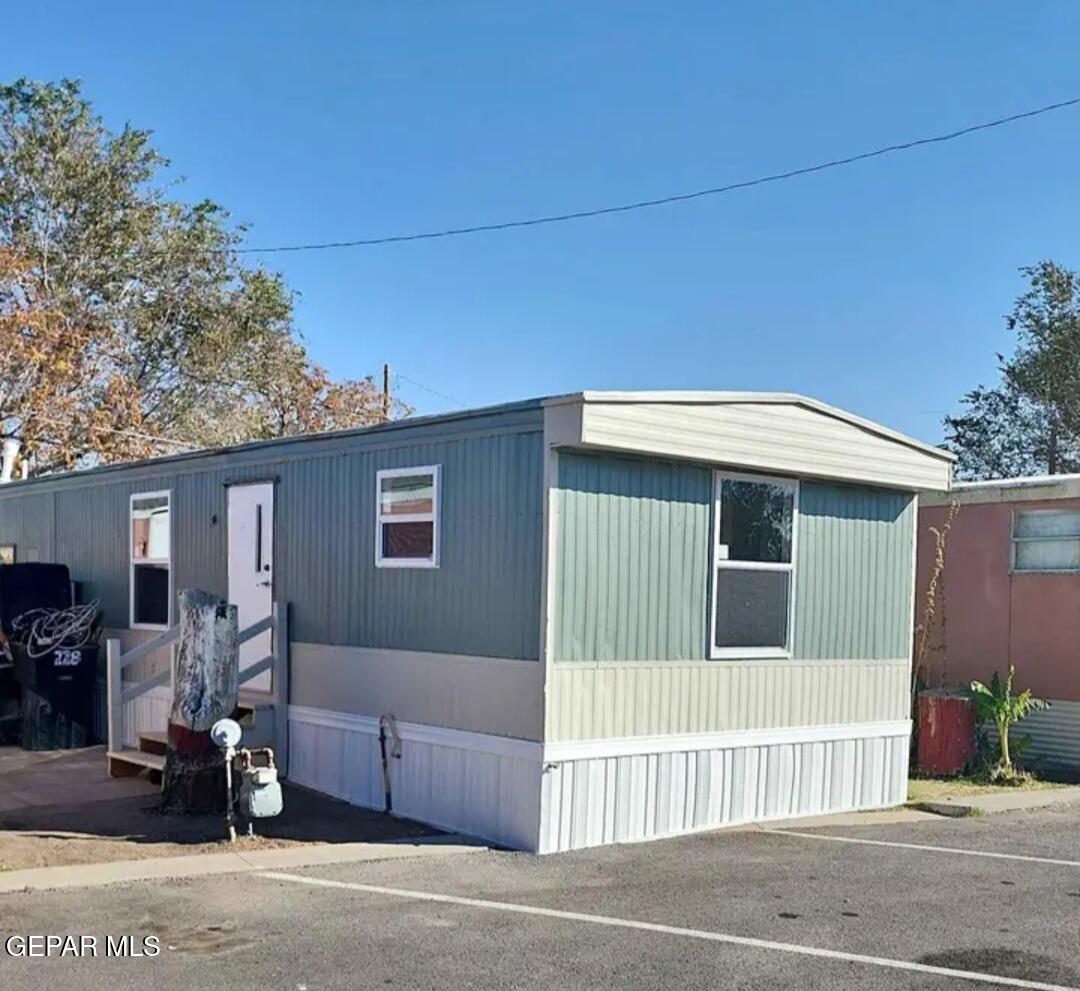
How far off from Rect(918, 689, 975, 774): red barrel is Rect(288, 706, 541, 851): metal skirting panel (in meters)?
5.54

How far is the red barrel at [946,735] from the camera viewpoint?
1166 centimetres

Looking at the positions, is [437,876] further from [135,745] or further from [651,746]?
[135,745]

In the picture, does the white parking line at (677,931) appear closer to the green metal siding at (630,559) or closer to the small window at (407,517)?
the green metal siding at (630,559)

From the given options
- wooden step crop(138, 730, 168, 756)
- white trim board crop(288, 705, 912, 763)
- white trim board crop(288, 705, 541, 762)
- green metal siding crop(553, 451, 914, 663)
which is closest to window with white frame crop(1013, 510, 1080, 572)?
green metal siding crop(553, 451, 914, 663)

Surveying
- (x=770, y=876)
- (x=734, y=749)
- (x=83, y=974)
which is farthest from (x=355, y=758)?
(x=83, y=974)

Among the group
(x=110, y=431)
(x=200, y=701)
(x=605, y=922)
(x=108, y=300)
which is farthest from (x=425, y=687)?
(x=108, y=300)

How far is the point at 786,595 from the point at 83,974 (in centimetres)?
575

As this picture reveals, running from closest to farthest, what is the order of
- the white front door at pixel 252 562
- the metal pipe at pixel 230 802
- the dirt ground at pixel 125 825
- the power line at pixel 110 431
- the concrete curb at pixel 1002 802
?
the dirt ground at pixel 125 825 → the metal pipe at pixel 230 802 → the concrete curb at pixel 1002 802 → the white front door at pixel 252 562 → the power line at pixel 110 431

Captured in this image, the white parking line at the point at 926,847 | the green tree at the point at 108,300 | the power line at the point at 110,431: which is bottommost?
A: the white parking line at the point at 926,847

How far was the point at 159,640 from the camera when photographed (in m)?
10.1

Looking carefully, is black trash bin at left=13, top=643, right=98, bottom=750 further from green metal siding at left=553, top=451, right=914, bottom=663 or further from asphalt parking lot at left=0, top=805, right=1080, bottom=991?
green metal siding at left=553, top=451, right=914, bottom=663

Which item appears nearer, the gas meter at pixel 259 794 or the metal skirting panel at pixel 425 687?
the gas meter at pixel 259 794

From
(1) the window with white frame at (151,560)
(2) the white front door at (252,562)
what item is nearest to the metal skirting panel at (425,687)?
(2) the white front door at (252,562)

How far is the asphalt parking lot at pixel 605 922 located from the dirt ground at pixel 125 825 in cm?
85
